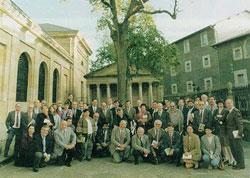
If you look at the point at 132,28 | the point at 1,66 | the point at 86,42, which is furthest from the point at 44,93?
the point at 86,42

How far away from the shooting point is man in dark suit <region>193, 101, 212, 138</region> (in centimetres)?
687

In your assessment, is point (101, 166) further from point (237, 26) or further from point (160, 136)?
point (237, 26)

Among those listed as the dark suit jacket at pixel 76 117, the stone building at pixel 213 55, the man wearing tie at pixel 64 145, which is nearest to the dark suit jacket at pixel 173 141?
the man wearing tie at pixel 64 145

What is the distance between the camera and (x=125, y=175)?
5539 millimetres

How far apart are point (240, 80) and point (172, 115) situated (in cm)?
2189

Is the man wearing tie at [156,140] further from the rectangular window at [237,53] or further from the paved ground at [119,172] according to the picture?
the rectangular window at [237,53]

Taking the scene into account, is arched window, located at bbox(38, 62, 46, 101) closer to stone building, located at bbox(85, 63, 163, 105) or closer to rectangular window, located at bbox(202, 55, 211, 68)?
stone building, located at bbox(85, 63, 163, 105)

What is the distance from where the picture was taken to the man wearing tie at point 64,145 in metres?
6.69

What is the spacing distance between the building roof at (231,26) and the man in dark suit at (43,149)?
1124 inches

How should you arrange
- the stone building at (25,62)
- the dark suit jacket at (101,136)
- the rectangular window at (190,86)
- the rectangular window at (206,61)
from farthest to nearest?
1. the rectangular window at (190,86)
2. the rectangular window at (206,61)
3. the stone building at (25,62)
4. the dark suit jacket at (101,136)

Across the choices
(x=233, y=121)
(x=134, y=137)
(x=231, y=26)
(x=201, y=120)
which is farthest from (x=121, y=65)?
(x=231, y=26)

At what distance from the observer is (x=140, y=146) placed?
6.99 metres

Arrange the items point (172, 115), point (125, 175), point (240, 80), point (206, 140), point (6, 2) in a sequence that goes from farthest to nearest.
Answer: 1. point (240, 80)
2. point (6, 2)
3. point (172, 115)
4. point (206, 140)
5. point (125, 175)

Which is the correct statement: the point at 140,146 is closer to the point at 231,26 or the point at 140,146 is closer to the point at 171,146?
the point at 171,146
